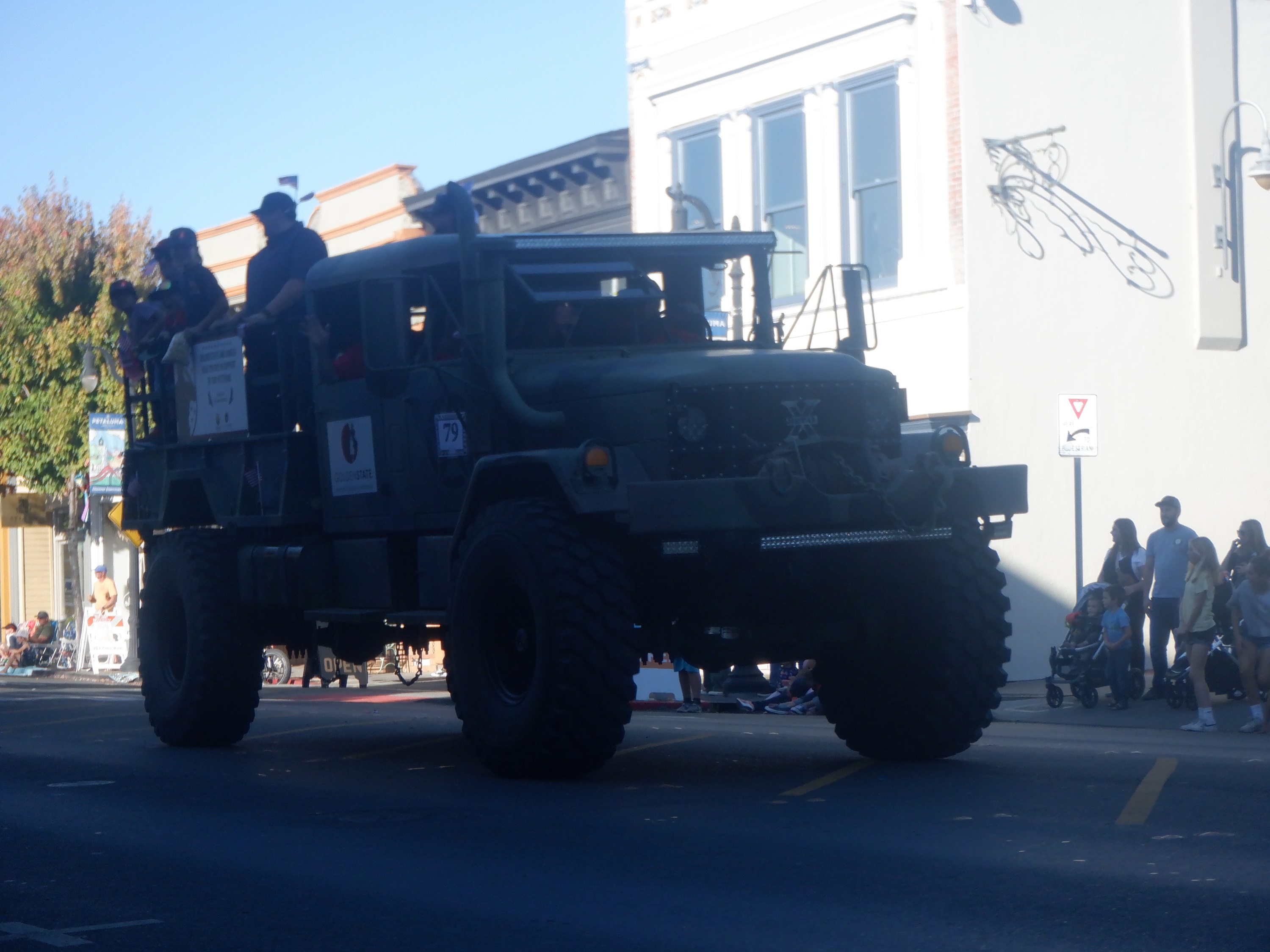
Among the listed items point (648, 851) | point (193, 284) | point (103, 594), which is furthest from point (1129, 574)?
point (103, 594)

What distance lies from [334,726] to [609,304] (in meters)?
5.12

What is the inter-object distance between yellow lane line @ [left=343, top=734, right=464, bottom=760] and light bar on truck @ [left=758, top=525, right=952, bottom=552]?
334cm

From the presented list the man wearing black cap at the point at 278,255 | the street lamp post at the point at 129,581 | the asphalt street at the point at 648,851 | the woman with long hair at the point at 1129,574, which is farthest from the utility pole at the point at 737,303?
the street lamp post at the point at 129,581

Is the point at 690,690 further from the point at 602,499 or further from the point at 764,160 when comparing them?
the point at 602,499

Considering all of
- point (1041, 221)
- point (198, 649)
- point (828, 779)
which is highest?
point (1041, 221)

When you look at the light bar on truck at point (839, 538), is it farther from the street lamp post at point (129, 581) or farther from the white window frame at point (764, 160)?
the street lamp post at point (129, 581)

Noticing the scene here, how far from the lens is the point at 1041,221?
21.4 meters

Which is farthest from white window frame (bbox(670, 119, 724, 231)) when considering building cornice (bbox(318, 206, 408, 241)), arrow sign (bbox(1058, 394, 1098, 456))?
arrow sign (bbox(1058, 394, 1098, 456))

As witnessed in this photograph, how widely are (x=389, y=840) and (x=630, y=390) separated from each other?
262cm

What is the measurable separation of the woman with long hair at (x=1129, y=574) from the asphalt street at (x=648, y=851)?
22.2ft

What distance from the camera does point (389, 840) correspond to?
7.63 m

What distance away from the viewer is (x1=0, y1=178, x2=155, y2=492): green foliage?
115 feet

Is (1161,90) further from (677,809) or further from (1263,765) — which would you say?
(677,809)

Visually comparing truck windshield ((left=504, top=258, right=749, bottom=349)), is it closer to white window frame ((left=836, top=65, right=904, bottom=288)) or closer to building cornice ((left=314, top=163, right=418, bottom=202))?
white window frame ((left=836, top=65, right=904, bottom=288))
